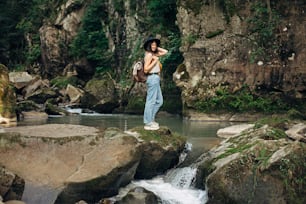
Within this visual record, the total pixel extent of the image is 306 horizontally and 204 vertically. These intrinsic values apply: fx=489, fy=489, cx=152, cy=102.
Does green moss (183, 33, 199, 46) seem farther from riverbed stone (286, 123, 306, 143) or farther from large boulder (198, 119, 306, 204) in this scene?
large boulder (198, 119, 306, 204)

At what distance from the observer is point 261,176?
800cm

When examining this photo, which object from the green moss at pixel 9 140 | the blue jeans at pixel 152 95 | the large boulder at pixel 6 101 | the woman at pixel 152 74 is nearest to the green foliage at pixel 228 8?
the large boulder at pixel 6 101

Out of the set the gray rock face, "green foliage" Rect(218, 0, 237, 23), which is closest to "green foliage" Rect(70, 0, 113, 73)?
"green foliage" Rect(218, 0, 237, 23)

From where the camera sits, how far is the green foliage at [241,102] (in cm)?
1881

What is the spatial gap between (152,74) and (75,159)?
272 cm

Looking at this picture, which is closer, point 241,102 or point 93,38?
point 241,102

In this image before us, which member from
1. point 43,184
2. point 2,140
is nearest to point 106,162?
point 43,184

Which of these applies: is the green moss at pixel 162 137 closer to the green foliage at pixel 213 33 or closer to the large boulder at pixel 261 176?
the large boulder at pixel 261 176

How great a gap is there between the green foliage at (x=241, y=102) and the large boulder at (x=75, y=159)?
32.8 feet

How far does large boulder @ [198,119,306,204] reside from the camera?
791 centimetres

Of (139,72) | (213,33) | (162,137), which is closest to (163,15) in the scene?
(213,33)

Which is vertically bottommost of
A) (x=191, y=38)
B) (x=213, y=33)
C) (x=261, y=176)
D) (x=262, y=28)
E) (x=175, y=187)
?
(x=175, y=187)

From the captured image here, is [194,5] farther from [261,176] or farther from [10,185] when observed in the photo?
[10,185]

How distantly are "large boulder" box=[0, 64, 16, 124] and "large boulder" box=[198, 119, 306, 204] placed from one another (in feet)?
34.6
